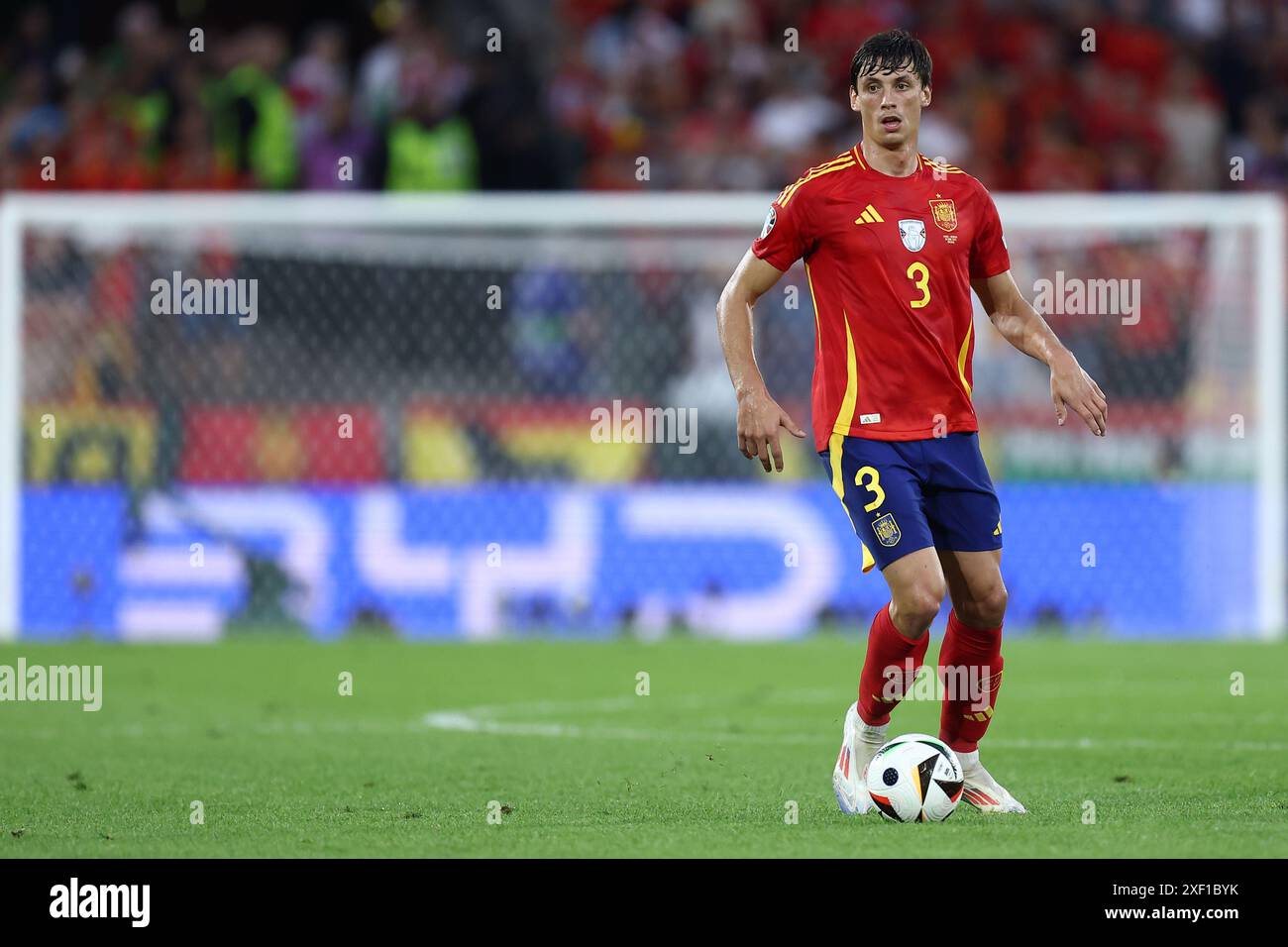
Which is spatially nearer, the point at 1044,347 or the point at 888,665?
the point at 888,665

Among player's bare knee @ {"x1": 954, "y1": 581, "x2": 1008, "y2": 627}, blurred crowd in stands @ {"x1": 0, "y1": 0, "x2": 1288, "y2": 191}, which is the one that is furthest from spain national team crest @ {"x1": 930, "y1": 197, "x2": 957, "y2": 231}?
blurred crowd in stands @ {"x1": 0, "y1": 0, "x2": 1288, "y2": 191}

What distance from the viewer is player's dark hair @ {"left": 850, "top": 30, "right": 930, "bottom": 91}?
6066 mm

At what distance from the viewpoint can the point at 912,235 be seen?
20.1ft

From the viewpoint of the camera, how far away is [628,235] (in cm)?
1539

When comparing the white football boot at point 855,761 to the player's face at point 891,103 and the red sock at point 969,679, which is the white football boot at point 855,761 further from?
the player's face at point 891,103

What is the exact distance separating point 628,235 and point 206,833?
33.6ft

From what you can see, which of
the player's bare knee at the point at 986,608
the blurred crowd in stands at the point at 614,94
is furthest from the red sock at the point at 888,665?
the blurred crowd in stands at the point at 614,94

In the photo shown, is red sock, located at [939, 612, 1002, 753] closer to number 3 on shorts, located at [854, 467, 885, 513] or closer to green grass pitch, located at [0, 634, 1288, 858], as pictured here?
green grass pitch, located at [0, 634, 1288, 858]

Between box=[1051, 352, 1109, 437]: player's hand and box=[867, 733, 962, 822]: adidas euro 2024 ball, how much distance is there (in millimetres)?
1098

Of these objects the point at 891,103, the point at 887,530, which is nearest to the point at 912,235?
the point at 891,103

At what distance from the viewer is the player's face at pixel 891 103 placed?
6.07m

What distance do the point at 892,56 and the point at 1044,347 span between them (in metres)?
1.02

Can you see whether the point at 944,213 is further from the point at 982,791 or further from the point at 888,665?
the point at 982,791
